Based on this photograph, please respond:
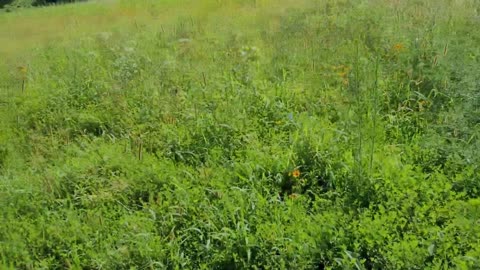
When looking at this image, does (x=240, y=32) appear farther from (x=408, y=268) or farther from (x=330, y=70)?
(x=408, y=268)

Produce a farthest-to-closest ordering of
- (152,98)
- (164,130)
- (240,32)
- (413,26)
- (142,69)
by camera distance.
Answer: (240,32) → (142,69) → (413,26) → (152,98) → (164,130)

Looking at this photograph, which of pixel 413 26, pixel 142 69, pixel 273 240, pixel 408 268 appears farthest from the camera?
pixel 142 69

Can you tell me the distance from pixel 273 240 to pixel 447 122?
5.71 ft

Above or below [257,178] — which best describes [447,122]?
above

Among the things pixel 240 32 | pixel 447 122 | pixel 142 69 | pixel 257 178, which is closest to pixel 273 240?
pixel 257 178

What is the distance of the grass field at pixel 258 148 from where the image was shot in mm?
2510

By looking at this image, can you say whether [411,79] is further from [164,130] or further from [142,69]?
[142,69]

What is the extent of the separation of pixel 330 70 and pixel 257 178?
6.04 feet

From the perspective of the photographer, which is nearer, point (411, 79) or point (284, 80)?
point (411, 79)

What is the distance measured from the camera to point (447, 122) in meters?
3.22

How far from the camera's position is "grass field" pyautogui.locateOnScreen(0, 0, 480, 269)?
251 cm

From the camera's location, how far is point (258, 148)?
3.38m

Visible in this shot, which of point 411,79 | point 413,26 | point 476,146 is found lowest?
point 476,146

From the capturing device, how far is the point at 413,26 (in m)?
4.68
